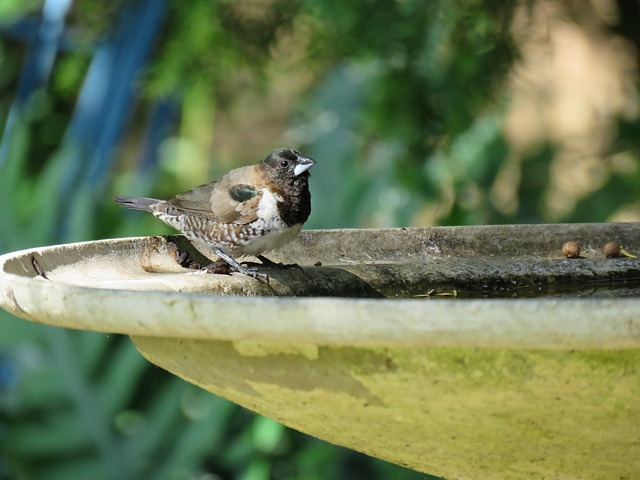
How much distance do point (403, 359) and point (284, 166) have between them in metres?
1.48

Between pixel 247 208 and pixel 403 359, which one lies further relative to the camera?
pixel 247 208

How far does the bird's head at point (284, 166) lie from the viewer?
2709 mm

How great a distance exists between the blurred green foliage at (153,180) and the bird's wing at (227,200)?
0.78 m

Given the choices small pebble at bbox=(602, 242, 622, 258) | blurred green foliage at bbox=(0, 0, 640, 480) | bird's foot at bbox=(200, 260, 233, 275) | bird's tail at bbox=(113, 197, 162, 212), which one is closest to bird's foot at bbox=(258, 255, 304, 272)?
bird's foot at bbox=(200, 260, 233, 275)

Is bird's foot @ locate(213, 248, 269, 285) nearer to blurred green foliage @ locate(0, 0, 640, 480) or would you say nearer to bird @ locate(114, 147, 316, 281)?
bird @ locate(114, 147, 316, 281)

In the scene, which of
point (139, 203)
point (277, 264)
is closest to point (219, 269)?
point (277, 264)

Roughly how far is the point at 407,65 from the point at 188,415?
5.14 feet

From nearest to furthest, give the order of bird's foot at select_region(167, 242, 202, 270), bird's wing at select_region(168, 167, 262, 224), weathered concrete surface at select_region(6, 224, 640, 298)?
weathered concrete surface at select_region(6, 224, 640, 298) < bird's foot at select_region(167, 242, 202, 270) < bird's wing at select_region(168, 167, 262, 224)

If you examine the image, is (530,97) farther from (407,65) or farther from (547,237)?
(547,237)

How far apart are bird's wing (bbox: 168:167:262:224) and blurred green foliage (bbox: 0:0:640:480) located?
78cm

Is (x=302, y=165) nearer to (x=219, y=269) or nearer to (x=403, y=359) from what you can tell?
(x=219, y=269)

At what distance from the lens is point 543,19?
3721 millimetres

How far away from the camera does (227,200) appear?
2707 millimetres

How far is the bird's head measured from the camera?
2.71m
